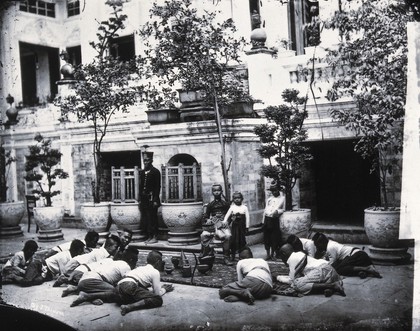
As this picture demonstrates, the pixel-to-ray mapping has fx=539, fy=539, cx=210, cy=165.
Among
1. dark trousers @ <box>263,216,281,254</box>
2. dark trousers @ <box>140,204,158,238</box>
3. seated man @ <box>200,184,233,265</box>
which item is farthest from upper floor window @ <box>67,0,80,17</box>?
dark trousers @ <box>263,216,281,254</box>

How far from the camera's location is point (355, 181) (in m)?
13.0

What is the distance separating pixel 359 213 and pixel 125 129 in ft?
22.8

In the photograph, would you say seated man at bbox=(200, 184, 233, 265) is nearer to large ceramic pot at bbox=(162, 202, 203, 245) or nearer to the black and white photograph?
the black and white photograph

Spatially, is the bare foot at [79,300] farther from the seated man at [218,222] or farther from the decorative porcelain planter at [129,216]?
the decorative porcelain planter at [129,216]

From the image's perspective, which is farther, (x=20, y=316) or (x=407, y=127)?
(x=407, y=127)

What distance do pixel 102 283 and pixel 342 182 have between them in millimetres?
7221

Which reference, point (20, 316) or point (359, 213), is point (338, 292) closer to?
point (20, 316)

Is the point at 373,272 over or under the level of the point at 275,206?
under

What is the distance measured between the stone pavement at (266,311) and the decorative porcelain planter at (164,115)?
528 cm

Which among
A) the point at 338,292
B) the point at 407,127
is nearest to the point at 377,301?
the point at 338,292

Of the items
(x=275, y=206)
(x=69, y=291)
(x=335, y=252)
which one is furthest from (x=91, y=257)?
(x=335, y=252)

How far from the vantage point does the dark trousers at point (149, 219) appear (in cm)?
1168

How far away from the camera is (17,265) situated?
30.0ft

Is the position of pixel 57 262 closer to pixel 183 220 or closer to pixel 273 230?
pixel 183 220
